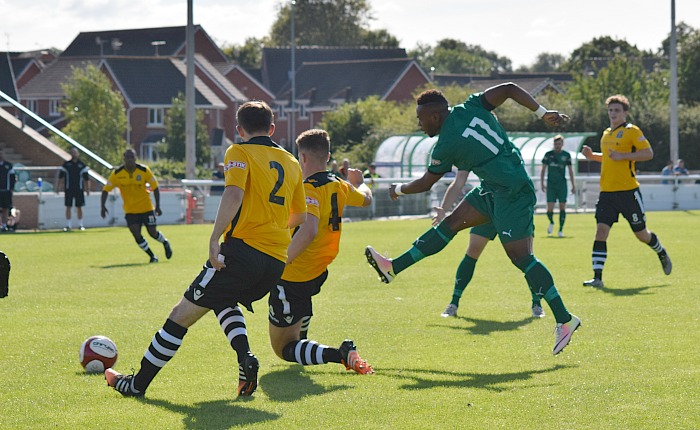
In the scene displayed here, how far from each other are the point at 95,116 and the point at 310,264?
60527mm

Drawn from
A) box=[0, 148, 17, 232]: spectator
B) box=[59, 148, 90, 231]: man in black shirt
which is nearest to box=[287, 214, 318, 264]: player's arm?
box=[0, 148, 17, 232]: spectator

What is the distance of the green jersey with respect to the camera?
23.7 metres

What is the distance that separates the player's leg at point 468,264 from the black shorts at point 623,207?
299 centimetres

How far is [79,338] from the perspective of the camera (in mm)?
9648

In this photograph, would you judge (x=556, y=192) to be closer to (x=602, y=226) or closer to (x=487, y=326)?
(x=602, y=226)

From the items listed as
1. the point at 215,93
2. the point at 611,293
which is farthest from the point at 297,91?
the point at 611,293

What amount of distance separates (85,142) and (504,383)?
60.3m

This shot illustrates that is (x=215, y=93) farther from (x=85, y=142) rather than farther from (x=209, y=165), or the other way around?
(x=85, y=142)

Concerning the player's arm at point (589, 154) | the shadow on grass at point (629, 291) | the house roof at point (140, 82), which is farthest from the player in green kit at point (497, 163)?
the house roof at point (140, 82)

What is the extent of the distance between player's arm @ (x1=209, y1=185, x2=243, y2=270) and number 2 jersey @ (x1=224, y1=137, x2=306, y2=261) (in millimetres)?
56

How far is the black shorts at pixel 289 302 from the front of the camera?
7789 mm

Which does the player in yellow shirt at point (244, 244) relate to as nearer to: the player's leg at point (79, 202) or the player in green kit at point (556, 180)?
the player in green kit at point (556, 180)

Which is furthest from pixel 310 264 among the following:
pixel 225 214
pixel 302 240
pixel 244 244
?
pixel 225 214

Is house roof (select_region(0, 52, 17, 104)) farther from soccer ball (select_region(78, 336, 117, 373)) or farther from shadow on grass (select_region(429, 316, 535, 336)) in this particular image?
soccer ball (select_region(78, 336, 117, 373))
